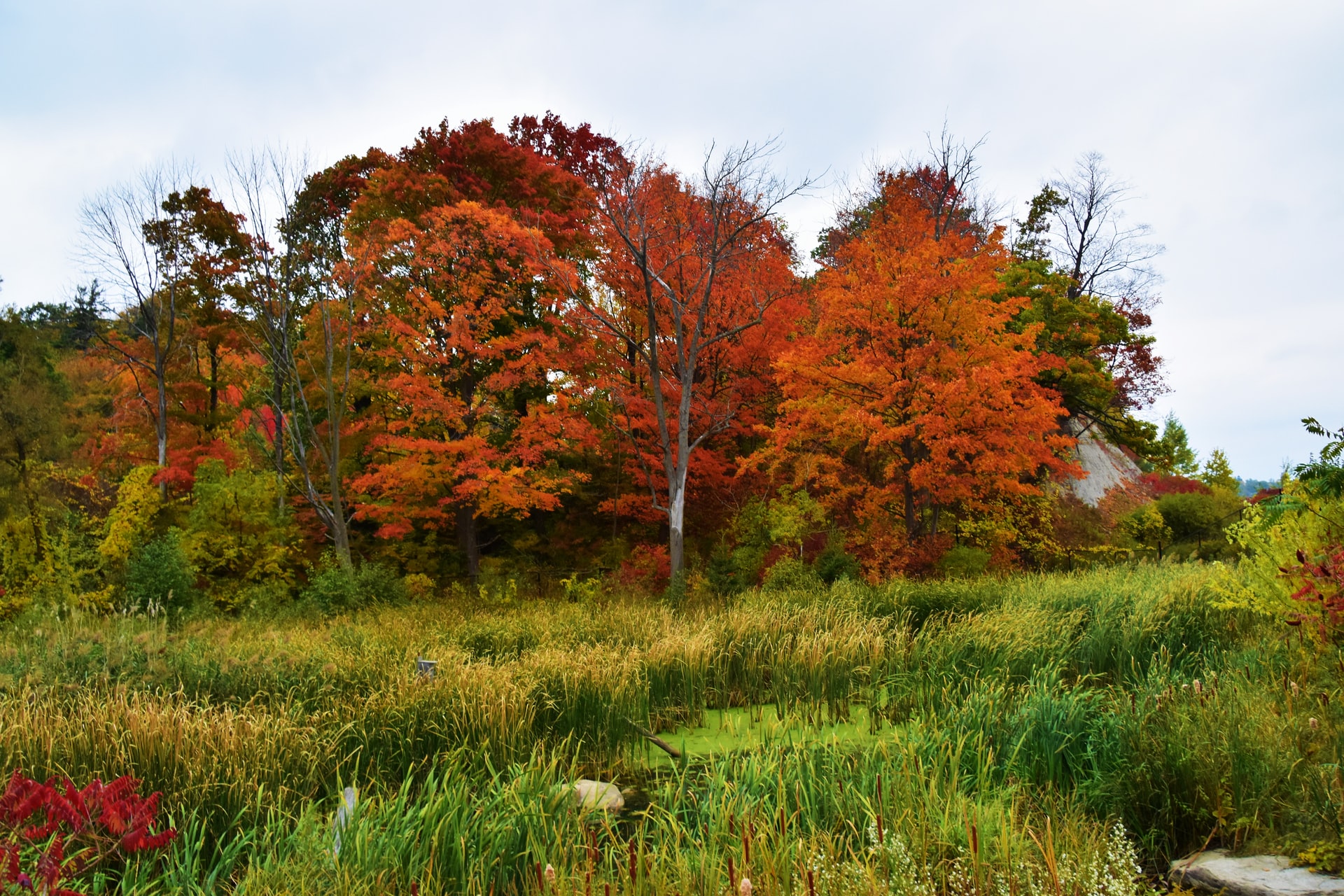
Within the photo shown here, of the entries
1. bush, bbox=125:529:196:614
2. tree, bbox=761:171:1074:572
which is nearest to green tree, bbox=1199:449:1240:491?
tree, bbox=761:171:1074:572

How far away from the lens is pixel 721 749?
536cm

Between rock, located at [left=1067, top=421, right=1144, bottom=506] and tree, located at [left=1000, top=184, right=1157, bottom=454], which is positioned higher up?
tree, located at [left=1000, top=184, right=1157, bottom=454]

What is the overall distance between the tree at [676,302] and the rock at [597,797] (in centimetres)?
962

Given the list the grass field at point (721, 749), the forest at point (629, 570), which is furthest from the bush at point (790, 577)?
the grass field at point (721, 749)

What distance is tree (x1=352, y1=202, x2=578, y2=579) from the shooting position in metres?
14.9

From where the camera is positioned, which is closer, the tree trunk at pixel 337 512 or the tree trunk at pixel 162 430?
the tree trunk at pixel 337 512

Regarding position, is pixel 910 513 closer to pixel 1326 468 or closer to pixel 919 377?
pixel 919 377

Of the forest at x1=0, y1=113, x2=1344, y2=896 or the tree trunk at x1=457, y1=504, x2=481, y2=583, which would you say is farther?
the tree trunk at x1=457, y1=504, x2=481, y2=583

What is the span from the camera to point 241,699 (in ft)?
20.5

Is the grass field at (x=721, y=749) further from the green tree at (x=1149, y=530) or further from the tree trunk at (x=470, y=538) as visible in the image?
the green tree at (x=1149, y=530)

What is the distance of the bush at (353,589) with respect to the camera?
13641 millimetres

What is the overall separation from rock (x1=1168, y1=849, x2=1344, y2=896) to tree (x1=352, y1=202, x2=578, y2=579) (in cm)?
1205

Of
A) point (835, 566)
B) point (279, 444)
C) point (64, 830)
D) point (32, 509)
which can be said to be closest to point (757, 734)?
point (64, 830)

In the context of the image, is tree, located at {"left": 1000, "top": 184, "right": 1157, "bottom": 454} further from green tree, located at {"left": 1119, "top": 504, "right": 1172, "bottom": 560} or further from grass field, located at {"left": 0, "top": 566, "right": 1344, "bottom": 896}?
grass field, located at {"left": 0, "top": 566, "right": 1344, "bottom": 896}
